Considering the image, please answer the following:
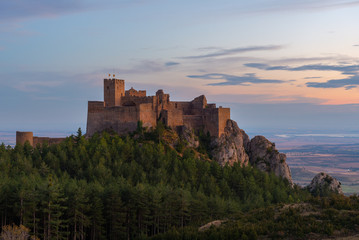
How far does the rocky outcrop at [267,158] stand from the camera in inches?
4916

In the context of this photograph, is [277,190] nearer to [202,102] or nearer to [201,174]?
[201,174]

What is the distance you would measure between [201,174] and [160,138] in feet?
46.8

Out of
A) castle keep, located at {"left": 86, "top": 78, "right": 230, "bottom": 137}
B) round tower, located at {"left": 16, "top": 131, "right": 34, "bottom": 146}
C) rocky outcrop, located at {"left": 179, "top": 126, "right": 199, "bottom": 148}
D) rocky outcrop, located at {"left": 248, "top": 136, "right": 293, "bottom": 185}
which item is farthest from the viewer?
rocky outcrop, located at {"left": 248, "top": 136, "right": 293, "bottom": 185}

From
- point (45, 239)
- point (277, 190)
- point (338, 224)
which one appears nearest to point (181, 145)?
point (277, 190)

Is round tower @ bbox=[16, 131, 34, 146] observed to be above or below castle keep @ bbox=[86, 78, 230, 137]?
below

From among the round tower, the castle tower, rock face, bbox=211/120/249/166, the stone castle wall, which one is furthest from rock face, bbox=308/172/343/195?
the round tower

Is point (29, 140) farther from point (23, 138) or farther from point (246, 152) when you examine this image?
point (246, 152)

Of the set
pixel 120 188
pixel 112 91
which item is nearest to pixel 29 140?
pixel 112 91

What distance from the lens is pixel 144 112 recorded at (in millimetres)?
105688

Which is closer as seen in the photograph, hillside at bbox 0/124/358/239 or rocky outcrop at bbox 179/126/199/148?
hillside at bbox 0/124/358/239

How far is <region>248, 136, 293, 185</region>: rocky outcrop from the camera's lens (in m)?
125

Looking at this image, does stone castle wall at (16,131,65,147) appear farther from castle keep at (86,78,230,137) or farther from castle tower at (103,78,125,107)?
castle tower at (103,78,125,107)

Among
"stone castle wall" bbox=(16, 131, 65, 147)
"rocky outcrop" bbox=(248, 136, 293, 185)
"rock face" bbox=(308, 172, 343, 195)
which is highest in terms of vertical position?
"stone castle wall" bbox=(16, 131, 65, 147)

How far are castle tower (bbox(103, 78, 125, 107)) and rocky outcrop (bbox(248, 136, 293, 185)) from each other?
43.3 m
